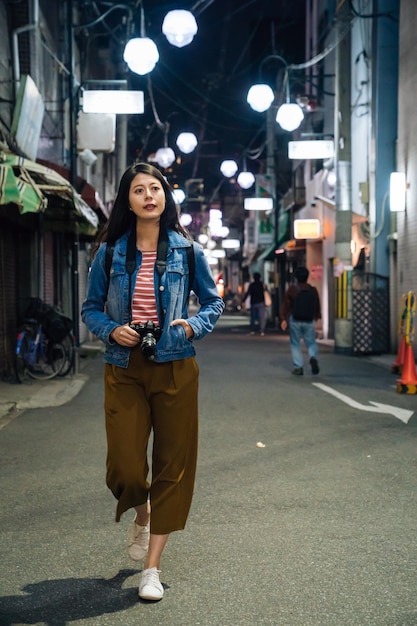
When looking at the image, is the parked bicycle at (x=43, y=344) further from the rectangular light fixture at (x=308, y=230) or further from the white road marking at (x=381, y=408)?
the rectangular light fixture at (x=308, y=230)

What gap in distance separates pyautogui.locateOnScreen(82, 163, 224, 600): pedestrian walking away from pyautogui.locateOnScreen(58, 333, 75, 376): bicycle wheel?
394 inches

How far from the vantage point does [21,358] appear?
12742mm

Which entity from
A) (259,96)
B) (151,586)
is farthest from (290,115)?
(151,586)

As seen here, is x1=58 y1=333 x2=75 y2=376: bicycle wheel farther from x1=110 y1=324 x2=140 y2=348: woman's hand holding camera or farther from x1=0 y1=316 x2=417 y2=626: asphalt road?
x1=110 y1=324 x2=140 y2=348: woman's hand holding camera

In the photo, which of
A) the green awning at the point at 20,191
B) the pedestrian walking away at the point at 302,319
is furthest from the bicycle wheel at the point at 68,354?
the green awning at the point at 20,191

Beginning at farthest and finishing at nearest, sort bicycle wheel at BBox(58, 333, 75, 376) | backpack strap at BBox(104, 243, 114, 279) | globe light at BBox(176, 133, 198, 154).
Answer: globe light at BBox(176, 133, 198, 154)
bicycle wheel at BBox(58, 333, 75, 376)
backpack strap at BBox(104, 243, 114, 279)

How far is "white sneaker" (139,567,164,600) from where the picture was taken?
3.64 m

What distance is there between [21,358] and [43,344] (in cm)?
85

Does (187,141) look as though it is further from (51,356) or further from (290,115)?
(51,356)

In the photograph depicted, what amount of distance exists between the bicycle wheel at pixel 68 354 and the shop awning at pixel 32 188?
7.23 ft

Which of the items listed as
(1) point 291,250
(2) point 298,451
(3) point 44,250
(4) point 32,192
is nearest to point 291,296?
(3) point 44,250

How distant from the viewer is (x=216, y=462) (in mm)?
6926

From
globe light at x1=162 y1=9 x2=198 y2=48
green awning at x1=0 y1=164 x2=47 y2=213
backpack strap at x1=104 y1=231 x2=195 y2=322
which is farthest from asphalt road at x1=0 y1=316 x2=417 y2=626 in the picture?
globe light at x1=162 y1=9 x2=198 y2=48

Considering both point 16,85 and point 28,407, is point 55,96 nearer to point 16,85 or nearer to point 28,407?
point 16,85
